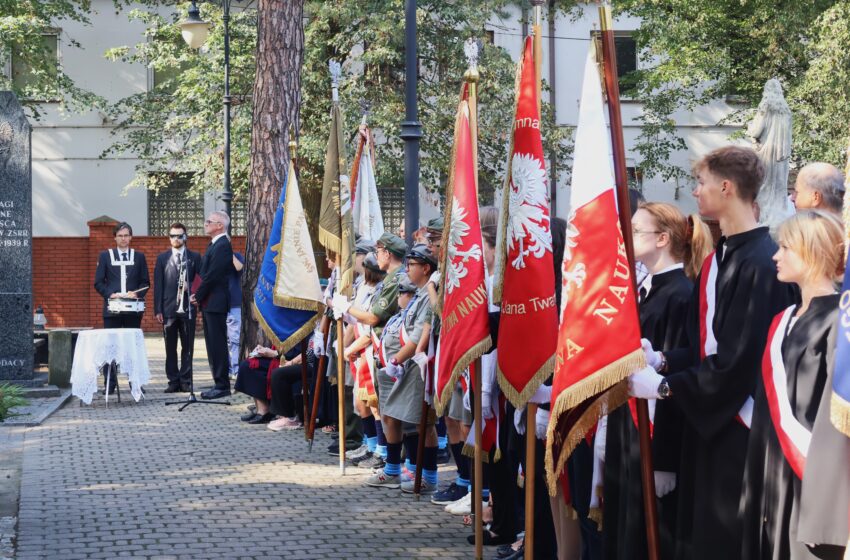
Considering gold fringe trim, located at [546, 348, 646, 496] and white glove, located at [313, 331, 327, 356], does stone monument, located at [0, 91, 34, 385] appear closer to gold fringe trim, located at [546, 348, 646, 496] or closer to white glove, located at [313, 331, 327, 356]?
white glove, located at [313, 331, 327, 356]

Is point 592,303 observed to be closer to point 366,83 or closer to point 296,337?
point 296,337

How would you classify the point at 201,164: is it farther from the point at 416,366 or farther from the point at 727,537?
the point at 727,537

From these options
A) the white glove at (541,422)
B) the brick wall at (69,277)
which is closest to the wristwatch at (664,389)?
the white glove at (541,422)

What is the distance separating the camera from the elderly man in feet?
18.2

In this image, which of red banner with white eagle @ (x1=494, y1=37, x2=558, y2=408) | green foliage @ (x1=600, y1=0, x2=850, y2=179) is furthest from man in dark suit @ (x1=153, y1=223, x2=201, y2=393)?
green foliage @ (x1=600, y1=0, x2=850, y2=179)

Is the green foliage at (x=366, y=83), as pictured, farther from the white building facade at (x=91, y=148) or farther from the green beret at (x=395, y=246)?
the green beret at (x=395, y=246)

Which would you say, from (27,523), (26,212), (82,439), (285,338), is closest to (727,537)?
(27,523)

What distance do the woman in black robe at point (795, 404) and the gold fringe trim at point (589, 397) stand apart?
587mm

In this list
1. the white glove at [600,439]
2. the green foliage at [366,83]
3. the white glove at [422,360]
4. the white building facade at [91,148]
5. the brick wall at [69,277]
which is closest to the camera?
the white glove at [600,439]

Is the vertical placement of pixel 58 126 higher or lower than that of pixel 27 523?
higher

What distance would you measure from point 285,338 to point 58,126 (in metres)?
22.5

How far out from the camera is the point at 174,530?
24.8ft

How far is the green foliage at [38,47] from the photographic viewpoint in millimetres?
25312

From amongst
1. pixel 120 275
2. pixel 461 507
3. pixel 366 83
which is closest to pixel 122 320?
pixel 120 275
